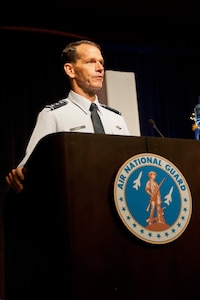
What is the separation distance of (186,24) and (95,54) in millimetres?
2181

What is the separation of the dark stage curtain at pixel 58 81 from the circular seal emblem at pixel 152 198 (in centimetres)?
207

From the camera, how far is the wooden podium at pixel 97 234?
111 cm

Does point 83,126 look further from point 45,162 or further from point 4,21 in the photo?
point 4,21

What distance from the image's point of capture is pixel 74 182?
44.9 inches

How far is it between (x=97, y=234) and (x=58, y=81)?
101 inches

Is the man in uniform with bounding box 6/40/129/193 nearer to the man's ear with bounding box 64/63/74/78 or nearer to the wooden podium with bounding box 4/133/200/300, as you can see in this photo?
the man's ear with bounding box 64/63/74/78

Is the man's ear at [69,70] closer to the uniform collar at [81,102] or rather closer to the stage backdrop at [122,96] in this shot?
the uniform collar at [81,102]

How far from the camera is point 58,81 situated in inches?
141

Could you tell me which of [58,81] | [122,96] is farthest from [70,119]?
[58,81]

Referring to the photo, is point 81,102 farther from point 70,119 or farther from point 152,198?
point 152,198

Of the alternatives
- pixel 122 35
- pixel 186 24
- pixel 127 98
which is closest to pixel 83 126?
pixel 127 98

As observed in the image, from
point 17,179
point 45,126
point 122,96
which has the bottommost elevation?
point 17,179

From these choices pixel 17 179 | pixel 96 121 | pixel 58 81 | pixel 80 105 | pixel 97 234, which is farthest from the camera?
pixel 58 81

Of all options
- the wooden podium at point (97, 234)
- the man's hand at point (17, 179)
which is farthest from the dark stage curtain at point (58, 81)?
the wooden podium at point (97, 234)
